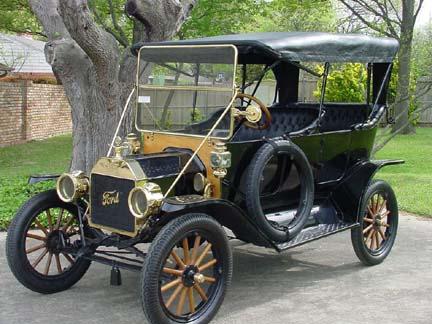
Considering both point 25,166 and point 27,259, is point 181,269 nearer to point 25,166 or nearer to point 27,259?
point 27,259

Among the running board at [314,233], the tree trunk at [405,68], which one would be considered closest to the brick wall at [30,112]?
the tree trunk at [405,68]

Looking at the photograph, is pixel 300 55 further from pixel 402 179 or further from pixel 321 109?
pixel 402 179

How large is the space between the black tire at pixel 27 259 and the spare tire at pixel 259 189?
1423mm

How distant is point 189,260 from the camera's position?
4355 mm

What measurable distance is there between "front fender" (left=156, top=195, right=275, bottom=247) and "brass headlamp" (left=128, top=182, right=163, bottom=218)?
0.06 m

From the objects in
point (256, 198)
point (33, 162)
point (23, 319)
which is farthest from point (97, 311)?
point (33, 162)

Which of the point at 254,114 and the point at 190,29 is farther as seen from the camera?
the point at 190,29

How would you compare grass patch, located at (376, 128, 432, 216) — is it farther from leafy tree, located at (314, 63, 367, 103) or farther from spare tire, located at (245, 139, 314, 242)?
spare tire, located at (245, 139, 314, 242)

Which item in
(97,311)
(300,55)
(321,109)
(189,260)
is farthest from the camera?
(321,109)

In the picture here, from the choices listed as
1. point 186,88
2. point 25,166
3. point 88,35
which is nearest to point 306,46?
point 186,88

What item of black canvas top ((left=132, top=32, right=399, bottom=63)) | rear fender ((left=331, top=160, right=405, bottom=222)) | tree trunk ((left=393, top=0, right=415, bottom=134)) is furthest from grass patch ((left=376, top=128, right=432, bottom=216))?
black canvas top ((left=132, top=32, right=399, bottom=63))

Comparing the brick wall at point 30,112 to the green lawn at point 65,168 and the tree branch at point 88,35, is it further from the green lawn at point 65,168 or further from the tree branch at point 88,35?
the tree branch at point 88,35

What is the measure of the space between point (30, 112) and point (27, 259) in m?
13.8

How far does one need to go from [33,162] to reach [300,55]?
10227mm
